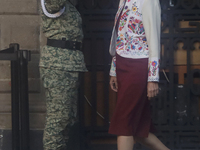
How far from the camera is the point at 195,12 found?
14.0 feet

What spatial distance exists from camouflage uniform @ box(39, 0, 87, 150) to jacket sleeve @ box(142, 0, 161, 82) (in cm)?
83

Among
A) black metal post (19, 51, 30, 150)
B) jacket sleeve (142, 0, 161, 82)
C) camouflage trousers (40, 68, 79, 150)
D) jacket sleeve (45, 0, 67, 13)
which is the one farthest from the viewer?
black metal post (19, 51, 30, 150)

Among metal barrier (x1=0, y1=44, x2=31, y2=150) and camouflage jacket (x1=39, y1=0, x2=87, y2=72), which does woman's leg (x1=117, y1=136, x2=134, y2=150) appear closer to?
camouflage jacket (x1=39, y1=0, x2=87, y2=72)

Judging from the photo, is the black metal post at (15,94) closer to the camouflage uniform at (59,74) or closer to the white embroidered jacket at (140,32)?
the camouflage uniform at (59,74)

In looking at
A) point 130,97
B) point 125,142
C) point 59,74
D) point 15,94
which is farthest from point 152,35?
point 15,94

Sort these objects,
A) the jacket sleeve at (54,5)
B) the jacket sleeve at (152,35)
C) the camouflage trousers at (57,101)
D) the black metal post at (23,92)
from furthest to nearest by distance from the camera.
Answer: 1. the black metal post at (23,92)
2. the camouflage trousers at (57,101)
3. the jacket sleeve at (54,5)
4. the jacket sleeve at (152,35)

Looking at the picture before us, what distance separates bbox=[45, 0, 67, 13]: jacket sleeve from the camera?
3.03m

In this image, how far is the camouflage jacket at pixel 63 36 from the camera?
125 inches

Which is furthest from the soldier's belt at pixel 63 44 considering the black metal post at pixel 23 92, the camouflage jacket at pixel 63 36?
the black metal post at pixel 23 92

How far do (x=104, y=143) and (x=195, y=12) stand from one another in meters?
2.03

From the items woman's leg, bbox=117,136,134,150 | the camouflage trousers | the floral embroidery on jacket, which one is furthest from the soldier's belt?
woman's leg, bbox=117,136,134,150

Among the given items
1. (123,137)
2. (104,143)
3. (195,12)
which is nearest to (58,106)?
(123,137)

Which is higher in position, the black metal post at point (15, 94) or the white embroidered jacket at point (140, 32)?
the white embroidered jacket at point (140, 32)

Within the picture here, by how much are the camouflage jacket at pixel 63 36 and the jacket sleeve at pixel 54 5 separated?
0.02m
